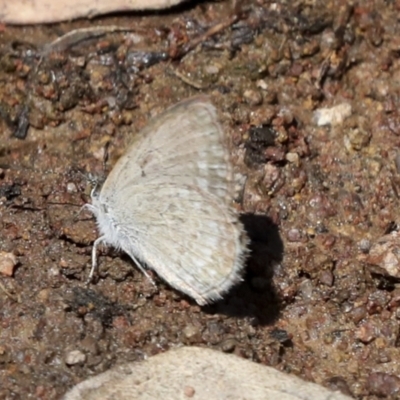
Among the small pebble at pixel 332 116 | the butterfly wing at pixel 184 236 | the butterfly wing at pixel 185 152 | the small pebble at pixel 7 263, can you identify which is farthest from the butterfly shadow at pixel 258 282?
the small pebble at pixel 7 263

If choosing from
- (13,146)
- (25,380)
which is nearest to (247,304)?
(25,380)

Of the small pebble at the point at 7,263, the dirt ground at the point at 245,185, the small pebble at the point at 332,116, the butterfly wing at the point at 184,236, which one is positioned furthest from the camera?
the small pebble at the point at 332,116

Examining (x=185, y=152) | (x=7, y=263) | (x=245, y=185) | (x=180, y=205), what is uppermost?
(x=185, y=152)

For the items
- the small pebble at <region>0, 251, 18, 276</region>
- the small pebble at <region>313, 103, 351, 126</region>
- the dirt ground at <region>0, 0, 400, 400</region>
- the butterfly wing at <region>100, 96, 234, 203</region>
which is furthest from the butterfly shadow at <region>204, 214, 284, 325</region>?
the small pebble at <region>0, 251, 18, 276</region>

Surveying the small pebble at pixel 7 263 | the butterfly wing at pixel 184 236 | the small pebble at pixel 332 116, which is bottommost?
the small pebble at pixel 7 263

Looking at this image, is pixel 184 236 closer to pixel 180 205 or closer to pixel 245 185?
pixel 180 205

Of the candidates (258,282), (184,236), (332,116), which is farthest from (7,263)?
(332,116)

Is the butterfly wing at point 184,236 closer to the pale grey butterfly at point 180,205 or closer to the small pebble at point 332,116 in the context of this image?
the pale grey butterfly at point 180,205
